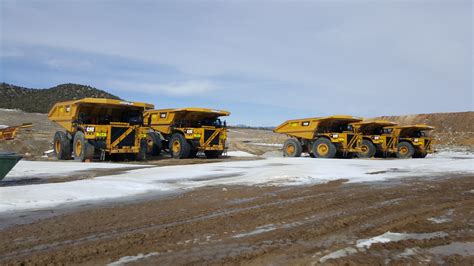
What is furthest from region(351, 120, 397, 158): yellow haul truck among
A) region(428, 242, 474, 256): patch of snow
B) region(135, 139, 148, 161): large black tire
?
region(428, 242, 474, 256): patch of snow

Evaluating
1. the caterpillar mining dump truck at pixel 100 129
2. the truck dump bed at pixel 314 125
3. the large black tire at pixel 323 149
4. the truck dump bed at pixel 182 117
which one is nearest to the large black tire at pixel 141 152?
the caterpillar mining dump truck at pixel 100 129

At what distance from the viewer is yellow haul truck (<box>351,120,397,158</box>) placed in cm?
2434

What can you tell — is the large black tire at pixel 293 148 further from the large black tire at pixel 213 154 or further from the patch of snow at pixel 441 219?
the patch of snow at pixel 441 219

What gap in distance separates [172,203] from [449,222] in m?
4.24

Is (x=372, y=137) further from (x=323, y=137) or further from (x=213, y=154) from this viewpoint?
(x=213, y=154)

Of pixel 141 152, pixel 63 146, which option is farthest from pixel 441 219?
pixel 63 146

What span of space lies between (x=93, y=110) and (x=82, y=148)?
1988 millimetres

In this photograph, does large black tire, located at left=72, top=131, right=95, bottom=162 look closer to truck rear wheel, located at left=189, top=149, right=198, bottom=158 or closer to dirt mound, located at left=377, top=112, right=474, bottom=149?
truck rear wheel, located at left=189, top=149, right=198, bottom=158

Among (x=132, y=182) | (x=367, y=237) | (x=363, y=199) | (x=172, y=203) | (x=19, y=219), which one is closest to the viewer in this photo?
(x=367, y=237)

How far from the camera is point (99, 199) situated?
7.74 metres

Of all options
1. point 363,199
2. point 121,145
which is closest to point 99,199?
point 363,199

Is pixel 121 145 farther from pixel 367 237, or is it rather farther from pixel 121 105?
pixel 367 237

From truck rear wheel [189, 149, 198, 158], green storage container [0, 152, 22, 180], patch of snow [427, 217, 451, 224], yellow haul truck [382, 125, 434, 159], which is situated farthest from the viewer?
yellow haul truck [382, 125, 434, 159]

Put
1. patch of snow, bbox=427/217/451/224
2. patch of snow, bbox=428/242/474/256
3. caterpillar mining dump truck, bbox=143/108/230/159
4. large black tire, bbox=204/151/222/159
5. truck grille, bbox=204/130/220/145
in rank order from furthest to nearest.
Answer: large black tire, bbox=204/151/222/159 → truck grille, bbox=204/130/220/145 → caterpillar mining dump truck, bbox=143/108/230/159 → patch of snow, bbox=427/217/451/224 → patch of snow, bbox=428/242/474/256
